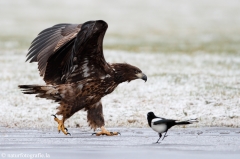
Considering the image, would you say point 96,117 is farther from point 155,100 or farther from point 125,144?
point 155,100

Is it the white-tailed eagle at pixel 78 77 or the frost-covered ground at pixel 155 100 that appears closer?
the white-tailed eagle at pixel 78 77

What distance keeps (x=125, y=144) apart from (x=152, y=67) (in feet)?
35.6

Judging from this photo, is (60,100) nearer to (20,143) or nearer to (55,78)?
(55,78)

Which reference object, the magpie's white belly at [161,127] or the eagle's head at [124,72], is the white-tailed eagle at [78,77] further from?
the magpie's white belly at [161,127]

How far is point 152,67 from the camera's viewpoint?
20047mm

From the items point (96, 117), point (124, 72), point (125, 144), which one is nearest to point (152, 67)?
point (96, 117)

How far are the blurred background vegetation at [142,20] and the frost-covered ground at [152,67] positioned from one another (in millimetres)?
67

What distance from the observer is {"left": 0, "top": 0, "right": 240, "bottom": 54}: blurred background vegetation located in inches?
1297

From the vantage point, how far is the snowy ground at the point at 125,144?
325 inches

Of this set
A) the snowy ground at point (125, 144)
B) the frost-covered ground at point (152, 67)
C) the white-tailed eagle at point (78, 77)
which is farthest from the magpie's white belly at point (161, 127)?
the frost-covered ground at point (152, 67)

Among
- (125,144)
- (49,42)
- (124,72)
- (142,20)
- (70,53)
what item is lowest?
(125,144)

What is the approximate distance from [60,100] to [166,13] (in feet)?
135

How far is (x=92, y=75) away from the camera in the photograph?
10.2 meters

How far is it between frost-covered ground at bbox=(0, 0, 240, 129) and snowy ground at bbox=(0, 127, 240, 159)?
0.87 m
